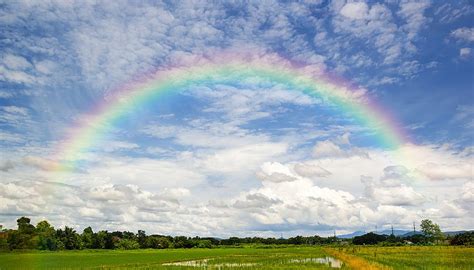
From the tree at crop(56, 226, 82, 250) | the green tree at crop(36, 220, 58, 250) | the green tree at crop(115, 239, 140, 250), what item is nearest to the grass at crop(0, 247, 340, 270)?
the green tree at crop(36, 220, 58, 250)

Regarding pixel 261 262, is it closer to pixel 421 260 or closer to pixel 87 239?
pixel 421 260

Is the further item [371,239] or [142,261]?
[371,239]

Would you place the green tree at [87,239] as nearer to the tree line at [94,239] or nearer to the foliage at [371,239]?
the tree line at [94,239]

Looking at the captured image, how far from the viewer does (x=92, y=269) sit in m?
41.0

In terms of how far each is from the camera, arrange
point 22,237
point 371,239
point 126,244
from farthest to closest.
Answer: point 371,239 → point 126,244 → point 22,237

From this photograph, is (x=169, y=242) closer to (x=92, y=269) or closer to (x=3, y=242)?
(x=3, y=242)

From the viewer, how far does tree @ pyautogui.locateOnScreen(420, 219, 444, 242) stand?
486 feet

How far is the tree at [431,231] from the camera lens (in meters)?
148

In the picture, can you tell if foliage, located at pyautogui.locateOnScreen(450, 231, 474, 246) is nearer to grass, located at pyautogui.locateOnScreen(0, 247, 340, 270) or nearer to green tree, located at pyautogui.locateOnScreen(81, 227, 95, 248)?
grass, located at pyautogui.locateOnScreen(0, 247, 340, 270)

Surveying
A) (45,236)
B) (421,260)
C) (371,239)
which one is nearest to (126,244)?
(45,236)

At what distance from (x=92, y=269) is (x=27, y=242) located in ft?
220

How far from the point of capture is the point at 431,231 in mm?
150000

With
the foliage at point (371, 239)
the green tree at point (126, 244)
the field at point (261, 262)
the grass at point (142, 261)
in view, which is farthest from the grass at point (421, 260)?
the foliage at point (371, 239)

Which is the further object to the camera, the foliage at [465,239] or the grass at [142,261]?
the foliage at [465,239]
